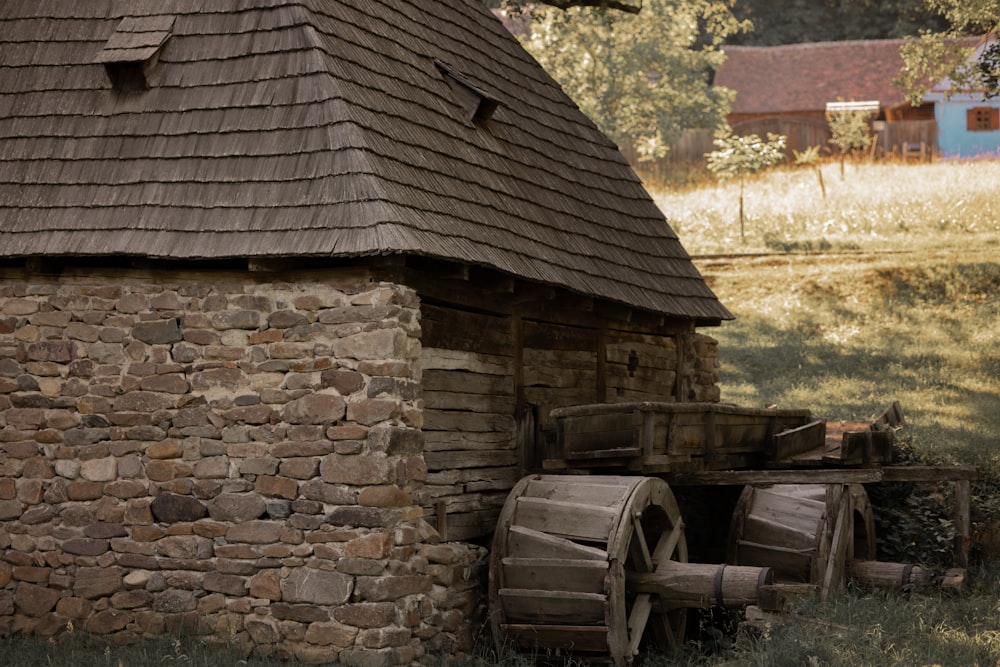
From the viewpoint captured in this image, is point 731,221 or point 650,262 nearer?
point 650,262

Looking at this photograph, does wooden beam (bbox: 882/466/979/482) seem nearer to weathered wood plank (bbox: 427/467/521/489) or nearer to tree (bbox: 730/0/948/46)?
weathered wood plank (bbox: 427/467/521/489)

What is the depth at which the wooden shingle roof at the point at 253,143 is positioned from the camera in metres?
7.75

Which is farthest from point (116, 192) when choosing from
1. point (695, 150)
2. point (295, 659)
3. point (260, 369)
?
point (695, 150)

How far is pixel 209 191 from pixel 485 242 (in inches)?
76.6

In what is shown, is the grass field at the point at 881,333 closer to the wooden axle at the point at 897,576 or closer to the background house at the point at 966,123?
the wooden axle at the point at 897,576

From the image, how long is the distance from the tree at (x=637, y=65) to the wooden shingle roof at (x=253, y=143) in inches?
729

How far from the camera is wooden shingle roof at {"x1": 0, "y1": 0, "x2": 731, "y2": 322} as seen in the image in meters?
7.75

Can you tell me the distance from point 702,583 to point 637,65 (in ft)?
72.7

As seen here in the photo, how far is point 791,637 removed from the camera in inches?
300

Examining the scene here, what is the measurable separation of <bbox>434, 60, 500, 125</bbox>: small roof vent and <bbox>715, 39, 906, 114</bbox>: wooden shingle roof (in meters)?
28.5

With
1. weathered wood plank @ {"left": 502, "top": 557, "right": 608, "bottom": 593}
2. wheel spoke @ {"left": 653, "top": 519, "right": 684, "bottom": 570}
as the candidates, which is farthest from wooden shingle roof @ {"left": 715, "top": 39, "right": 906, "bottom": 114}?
weathered wood plank @ {"left": 502, "top": 557, "right": 608, "bottom": 593}

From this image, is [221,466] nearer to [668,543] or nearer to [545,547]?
[545,547]

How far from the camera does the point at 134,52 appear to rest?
847cm

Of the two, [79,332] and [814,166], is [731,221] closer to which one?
[814,166]
